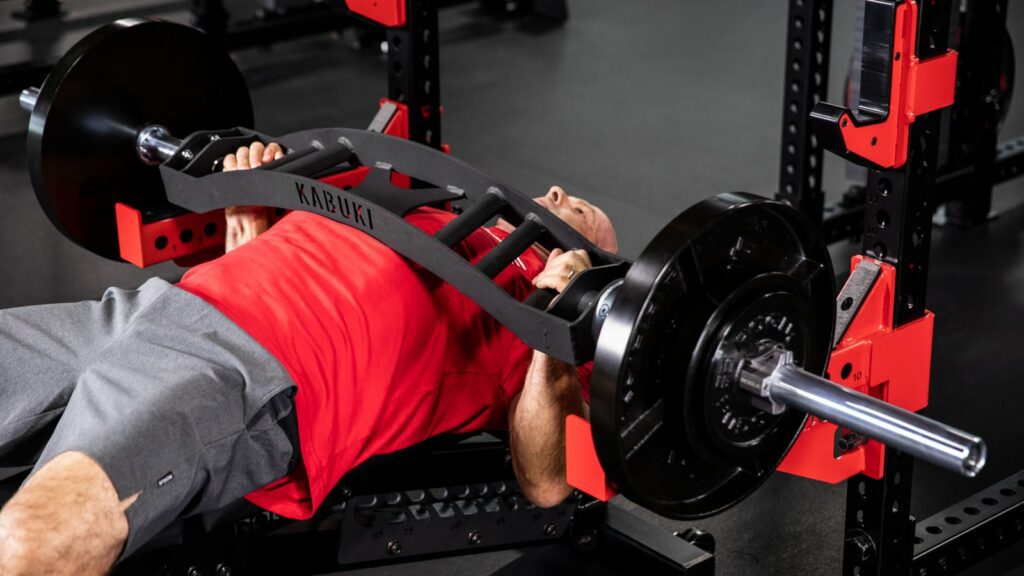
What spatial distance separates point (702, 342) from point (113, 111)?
1.64m

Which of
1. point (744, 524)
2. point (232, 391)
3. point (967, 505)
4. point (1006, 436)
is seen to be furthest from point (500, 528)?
point (1006, 436)

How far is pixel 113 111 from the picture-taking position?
3070mm

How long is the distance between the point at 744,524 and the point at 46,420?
155 centimetres

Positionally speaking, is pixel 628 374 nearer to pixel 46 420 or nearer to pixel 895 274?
pixel 895 274

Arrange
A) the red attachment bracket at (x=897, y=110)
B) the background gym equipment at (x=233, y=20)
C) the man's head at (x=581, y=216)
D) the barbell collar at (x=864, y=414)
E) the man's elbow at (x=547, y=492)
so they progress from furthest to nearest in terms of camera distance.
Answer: the background gym equipment at (x=233, y=20) < the man's head at (x=581, y=216) < the man's elbow at (x=547, y=492) < the red attachment bracket at (x=897, y=110) < the barbell collar at (x=864, y=414)

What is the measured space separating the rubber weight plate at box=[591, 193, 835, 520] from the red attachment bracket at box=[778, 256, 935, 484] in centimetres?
9

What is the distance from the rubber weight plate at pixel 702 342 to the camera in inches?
77.4

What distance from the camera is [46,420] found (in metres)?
2.30

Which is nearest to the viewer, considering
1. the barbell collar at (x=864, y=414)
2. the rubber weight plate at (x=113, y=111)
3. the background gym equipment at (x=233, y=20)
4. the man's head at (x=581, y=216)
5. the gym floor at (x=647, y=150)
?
the barbell collar at (x=864, y=414)

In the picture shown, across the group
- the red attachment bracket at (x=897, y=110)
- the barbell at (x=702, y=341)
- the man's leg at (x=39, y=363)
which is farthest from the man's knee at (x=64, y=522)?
the red attachment bracket at (x=897, y=110)

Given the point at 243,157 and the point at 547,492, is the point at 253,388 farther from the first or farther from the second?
the point at 243,157

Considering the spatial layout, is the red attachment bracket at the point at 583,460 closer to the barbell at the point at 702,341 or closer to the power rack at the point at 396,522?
the barbell at the point at 702,341

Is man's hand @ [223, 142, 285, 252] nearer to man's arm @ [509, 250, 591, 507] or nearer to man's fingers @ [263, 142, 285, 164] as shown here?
man's fingers @ [263, 142, 285, 164]

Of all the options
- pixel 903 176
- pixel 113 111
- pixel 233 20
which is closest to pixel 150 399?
pixel 113 111
